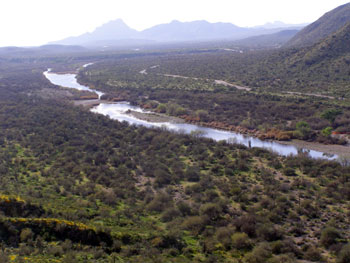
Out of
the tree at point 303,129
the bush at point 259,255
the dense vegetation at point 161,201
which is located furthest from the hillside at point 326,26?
the bush at point 259,255

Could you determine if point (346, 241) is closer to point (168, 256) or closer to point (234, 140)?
point (168, 256)

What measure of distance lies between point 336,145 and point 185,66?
254 ft

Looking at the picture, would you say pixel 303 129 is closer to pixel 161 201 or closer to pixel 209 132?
pixel 209 132

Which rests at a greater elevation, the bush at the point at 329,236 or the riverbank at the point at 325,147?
the bush at the point at 329,236

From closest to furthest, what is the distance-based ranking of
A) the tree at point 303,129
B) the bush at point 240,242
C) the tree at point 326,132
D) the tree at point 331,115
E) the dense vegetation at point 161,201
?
the dense vegetation at point 161,201
the bush at point 240,242
the tree at point 326,132
the tree at point 303,129
the tree at point 331,115


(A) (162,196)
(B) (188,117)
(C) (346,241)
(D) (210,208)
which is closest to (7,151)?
(A) (162,196)

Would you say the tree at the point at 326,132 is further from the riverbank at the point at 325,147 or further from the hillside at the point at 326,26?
the hillside at the point at 326,26

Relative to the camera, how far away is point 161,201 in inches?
861

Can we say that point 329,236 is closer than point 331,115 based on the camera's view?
Yes

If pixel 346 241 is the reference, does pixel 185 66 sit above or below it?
above

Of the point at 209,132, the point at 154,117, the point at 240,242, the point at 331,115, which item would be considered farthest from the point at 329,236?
the point at 154,117

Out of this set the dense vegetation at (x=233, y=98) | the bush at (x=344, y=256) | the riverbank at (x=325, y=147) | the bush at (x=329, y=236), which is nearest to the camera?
the bush at (x=344, y=256)

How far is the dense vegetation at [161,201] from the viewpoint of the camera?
1532 cm

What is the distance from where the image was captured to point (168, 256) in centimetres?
1514
